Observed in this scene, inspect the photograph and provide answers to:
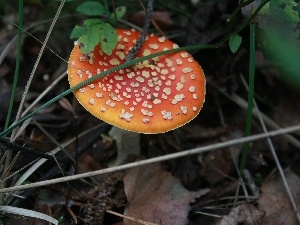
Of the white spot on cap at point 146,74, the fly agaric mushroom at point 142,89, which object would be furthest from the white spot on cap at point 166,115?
the white spot on cap at point 146,74

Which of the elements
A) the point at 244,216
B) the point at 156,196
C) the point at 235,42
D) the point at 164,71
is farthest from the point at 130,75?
the point at 244,216

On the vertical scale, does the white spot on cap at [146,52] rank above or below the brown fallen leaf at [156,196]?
above

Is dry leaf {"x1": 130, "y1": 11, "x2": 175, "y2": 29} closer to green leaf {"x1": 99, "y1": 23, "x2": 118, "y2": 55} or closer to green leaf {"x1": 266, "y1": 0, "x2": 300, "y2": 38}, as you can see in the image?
green leaf {"x1": 99, "y1": 23, "x2": 118, "y2": 55}

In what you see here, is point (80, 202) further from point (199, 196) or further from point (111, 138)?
point (199, 196)

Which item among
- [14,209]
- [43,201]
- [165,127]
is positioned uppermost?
[165,127]

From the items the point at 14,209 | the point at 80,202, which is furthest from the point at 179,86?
the point at 14,209

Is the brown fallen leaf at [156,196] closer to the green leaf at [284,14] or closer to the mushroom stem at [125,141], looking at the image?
the mushroom stem at [125,141]

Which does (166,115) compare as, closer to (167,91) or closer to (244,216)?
(167,91)
